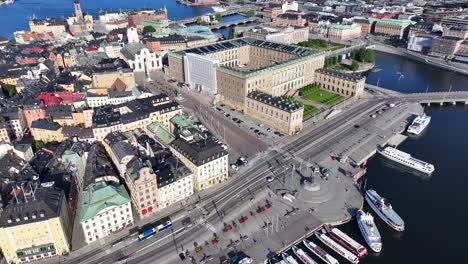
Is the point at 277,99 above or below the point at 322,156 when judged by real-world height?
above

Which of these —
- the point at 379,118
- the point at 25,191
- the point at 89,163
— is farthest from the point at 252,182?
the point at 379,118

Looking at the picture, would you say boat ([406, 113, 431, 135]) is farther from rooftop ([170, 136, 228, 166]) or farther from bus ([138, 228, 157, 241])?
bus ([138, 228, 157, 241])

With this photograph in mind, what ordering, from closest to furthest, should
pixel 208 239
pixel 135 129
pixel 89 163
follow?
1. pixel 208 239
2. pixel 89 163
3. pixel 135 129

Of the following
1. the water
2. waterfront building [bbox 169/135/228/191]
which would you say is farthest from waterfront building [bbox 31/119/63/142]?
the water

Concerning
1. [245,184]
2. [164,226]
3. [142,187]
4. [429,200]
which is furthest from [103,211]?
[429,200]

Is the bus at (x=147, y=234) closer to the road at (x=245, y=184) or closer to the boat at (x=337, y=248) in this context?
the road at (x=245, y=184)

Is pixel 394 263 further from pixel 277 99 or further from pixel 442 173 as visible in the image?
pixel 277 99
